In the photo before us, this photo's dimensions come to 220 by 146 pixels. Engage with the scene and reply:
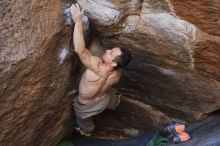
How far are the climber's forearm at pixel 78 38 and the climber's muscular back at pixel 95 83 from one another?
0.33m

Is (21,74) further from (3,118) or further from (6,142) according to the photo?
(6,142)

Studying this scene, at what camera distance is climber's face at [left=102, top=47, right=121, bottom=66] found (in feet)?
12.3

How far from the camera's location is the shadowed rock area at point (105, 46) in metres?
3.23

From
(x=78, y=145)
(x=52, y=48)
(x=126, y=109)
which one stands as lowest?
(x=78, y=145)

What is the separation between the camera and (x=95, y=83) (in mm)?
3926

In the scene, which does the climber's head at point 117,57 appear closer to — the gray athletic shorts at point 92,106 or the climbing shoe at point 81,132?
the gray athletic shorts at point 92,106

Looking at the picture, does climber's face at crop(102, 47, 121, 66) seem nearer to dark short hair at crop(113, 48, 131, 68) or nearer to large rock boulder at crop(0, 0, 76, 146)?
dark short hair at crop(113, 48, 131, 68)

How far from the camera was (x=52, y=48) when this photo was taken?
11.3 feet

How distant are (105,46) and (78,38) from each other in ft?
1.80

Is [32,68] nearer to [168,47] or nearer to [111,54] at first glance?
[111,54]

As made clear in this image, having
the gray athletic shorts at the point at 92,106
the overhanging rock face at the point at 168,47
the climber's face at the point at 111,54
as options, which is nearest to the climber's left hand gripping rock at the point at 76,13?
the overhanging rock face at the point at 168,47

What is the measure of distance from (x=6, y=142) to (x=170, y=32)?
161 centimetres

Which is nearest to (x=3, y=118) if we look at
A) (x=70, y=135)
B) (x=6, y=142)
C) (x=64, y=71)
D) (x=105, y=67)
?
(x=6, y=142)

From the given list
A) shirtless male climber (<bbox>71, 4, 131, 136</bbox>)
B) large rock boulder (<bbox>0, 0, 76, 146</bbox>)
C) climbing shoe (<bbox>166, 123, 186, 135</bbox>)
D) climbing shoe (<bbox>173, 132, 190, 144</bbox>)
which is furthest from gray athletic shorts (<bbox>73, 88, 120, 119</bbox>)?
climbing shoe (<bbox>173, 132, 190, 144</bbox>)
